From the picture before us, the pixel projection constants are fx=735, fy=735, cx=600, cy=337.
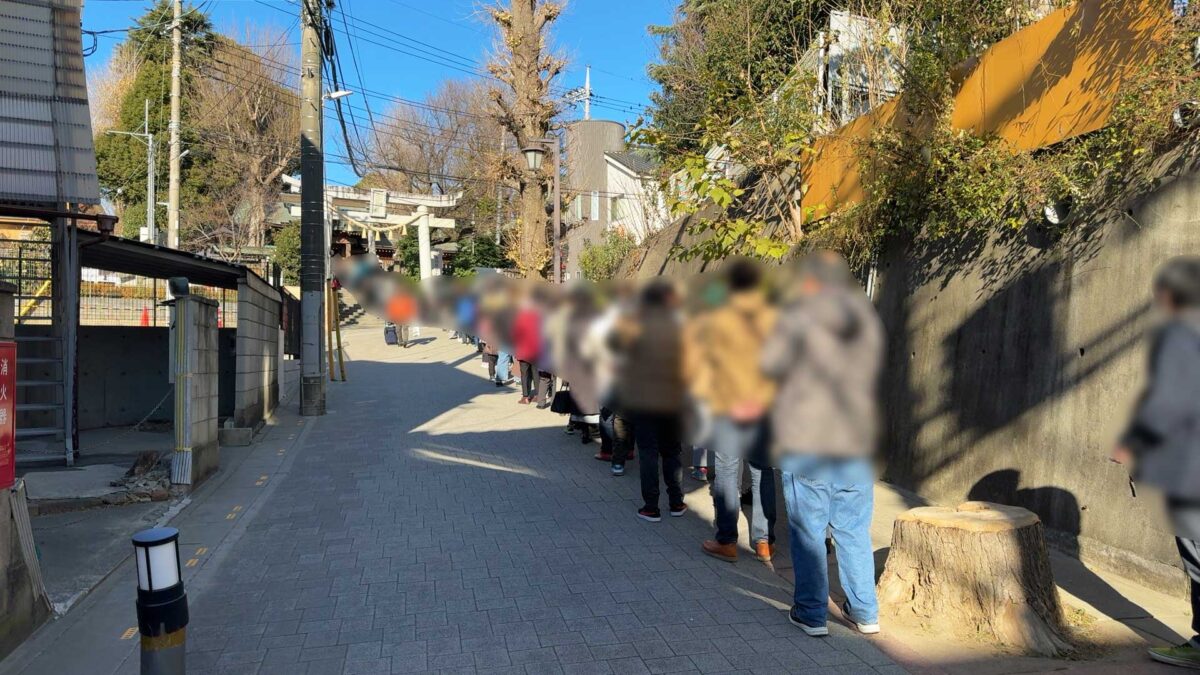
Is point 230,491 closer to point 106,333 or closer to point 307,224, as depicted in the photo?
point 307,224

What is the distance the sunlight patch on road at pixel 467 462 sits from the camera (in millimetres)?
9422

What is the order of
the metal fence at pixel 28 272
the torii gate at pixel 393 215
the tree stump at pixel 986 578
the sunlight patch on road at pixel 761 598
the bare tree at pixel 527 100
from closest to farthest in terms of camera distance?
the bare tree at pixel 527 100 → the torii gate at pixel 393 215 → the tree stump at pixel 986 578 → the sunlight patch on road at pixel 761 598 → the metal fence at pixel 28 272

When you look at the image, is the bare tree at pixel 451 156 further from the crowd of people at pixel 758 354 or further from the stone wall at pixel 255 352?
the stone wall at pixel 255 352

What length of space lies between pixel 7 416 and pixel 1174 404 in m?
5.93

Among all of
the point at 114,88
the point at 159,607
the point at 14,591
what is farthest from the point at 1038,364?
the point at 114,88

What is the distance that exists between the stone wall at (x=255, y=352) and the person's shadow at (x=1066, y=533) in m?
10.4

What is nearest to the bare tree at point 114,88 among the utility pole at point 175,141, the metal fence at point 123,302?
the utility pole at point 175,141

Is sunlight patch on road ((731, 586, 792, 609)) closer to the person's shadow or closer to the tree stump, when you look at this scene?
the tree stump

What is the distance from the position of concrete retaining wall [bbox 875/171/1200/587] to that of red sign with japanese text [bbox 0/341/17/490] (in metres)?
5.28

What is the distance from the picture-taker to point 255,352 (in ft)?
40.9

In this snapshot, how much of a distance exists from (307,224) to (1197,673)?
11.2 meters

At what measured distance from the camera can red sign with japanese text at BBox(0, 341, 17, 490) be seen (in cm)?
458

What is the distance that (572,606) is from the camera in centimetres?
506

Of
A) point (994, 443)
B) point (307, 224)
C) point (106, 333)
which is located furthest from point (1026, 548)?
point (106, 333)
